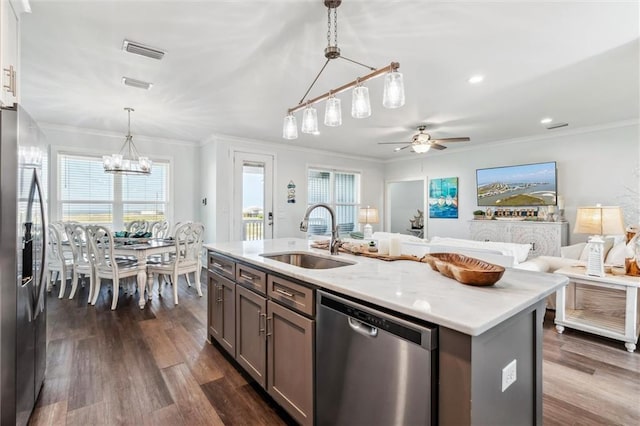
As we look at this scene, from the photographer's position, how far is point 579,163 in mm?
5152

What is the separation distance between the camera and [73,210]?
16.9ft

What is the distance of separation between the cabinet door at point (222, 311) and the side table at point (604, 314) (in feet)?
9.75

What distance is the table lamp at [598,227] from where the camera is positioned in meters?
2.92

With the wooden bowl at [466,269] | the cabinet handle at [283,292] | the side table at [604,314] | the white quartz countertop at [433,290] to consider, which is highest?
the wooden bowl at [466,269]

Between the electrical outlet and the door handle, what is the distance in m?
0.49

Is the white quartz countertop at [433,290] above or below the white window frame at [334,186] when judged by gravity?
below

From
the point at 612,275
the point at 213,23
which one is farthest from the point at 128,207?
the point at 612,275

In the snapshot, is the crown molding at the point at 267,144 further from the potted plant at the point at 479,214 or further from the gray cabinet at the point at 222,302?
the gray cabinet at the point at 222,302

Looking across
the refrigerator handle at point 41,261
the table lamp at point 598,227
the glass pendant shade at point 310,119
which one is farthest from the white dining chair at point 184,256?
the table lamp at point 598,227

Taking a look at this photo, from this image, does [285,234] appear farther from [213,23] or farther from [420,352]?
[420,352]

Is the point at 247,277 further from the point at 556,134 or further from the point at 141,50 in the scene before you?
the point at 556,134

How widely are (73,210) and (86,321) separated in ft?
9.18

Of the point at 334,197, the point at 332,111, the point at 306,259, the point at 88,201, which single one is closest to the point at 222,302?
the point at 306,259

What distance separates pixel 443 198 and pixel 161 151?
6079 millimetres
